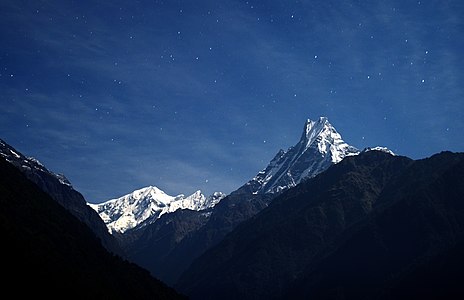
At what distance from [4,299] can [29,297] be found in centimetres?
897

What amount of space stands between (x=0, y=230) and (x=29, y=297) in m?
40.4

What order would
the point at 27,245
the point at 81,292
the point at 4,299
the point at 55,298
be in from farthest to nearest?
1. the point at 27,245
2. the point at 81,292
3. the point at 55,298
4. the point at 4,299

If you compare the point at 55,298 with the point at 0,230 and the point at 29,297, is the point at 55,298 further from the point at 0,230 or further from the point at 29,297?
the point at 0,230

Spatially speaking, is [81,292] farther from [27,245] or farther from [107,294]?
[27,245]

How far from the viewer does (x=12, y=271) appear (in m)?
170

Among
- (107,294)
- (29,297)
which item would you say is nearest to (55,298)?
(29,297)

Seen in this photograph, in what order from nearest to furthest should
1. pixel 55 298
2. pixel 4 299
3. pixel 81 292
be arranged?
1. pixel 4 299
2. pixel 55 298
3. pixel 81 292

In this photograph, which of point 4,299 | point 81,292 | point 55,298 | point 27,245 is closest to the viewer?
point 4,299

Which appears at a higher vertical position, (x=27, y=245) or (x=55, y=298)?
(x=27, y=245)

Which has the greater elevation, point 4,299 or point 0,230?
point 0,230

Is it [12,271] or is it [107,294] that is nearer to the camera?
[12,271]

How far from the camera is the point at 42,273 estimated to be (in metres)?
179

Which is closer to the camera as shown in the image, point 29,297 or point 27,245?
point 29,297

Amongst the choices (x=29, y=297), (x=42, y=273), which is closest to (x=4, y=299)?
(x=29, y=297)
